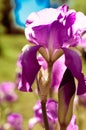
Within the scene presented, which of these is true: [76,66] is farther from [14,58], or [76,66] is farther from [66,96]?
[14,58]

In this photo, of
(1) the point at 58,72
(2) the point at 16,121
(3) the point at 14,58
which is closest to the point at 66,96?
(1) the point at 58,72

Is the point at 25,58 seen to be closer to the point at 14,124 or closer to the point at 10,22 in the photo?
the point at 14,124

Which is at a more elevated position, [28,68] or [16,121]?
[28,68]

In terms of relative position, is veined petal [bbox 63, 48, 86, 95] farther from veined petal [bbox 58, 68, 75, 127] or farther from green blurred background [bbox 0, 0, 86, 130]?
green blurred background [bbox 0, 0, 86, 130]

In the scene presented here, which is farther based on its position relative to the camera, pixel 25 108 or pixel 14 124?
pixel 25 108

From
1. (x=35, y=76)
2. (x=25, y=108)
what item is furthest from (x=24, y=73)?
(x=25, y=108)

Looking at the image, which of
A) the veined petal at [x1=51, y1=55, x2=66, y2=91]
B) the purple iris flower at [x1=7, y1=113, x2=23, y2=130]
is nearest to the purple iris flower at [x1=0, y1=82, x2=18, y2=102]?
the purple iris flower at [x1=7, y1=113, x2=23, y2=130]

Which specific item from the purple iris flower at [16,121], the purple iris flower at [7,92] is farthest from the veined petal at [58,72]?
the purple iris flower at [7,92]
